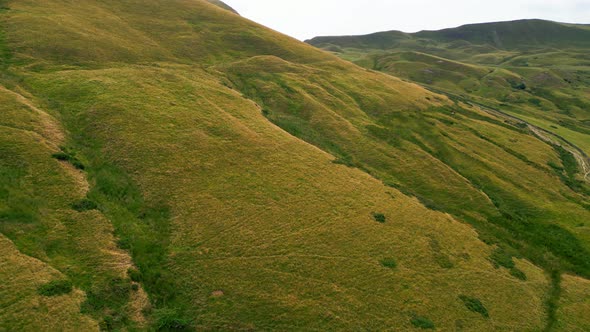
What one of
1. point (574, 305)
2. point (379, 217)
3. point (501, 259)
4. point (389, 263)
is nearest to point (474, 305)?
point (389, 263)

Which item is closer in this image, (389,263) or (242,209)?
(389,263)

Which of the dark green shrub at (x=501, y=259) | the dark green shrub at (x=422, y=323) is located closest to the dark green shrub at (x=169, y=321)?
the dark green shrub at (x=422, y=323)

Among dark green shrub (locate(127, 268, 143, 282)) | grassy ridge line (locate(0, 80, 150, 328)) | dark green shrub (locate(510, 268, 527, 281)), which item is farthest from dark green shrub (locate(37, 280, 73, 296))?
dark green shrub (locate(510, 268, 527, 281))

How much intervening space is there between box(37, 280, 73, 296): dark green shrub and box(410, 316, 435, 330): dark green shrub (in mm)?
28088

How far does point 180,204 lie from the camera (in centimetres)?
3791

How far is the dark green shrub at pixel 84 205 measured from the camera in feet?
109

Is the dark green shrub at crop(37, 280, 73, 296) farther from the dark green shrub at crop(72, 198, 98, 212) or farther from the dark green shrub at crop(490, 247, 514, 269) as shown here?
the dark green shrub at crop(490, 247, 514, 269)

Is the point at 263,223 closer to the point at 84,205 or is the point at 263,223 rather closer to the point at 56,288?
the point at 84,205

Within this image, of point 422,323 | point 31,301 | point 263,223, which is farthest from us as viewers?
point 263,223

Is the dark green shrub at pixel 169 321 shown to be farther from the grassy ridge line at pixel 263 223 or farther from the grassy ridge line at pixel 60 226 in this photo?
the grassy ridge line at pixel 60 226

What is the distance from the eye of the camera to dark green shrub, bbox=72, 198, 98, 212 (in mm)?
33094

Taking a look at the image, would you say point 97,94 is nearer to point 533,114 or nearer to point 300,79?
→ point 300,79

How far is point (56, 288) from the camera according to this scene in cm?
2508

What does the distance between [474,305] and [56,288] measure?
36.8 metres
